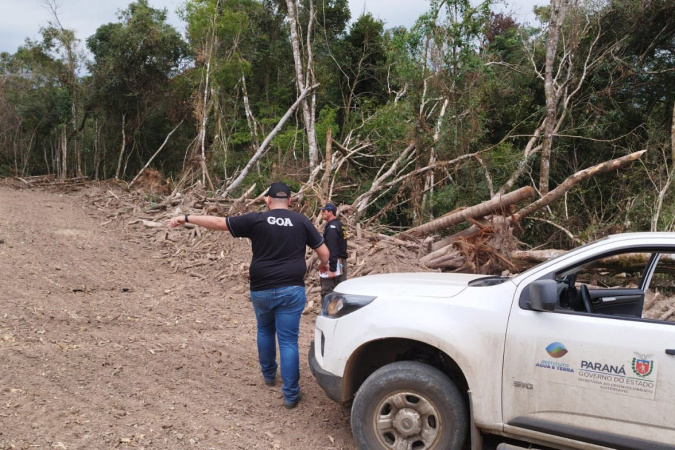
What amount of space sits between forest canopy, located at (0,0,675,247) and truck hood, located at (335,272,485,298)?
726 centimetres

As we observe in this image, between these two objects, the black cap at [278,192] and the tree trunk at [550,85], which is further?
the tree trunk at [550,85]

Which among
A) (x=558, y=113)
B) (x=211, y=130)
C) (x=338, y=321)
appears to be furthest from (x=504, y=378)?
(x=211, y=130)

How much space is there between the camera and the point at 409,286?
3.71 meters

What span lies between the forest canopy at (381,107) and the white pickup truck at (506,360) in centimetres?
768

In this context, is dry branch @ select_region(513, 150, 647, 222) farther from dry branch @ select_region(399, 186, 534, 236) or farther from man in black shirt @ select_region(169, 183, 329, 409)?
man in black shirt @ select_region(169, 183, 329, 409)

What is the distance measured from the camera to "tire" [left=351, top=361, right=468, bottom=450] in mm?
3307

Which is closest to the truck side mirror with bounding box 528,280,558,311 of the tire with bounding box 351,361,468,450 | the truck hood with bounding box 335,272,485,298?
the truck hood with bounding box 335,272,485,298

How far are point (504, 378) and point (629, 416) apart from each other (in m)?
Answer: 0.68

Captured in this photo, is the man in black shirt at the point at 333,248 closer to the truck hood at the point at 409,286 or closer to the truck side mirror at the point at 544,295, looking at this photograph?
the truck hood at the point at 409,286

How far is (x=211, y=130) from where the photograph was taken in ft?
78.1

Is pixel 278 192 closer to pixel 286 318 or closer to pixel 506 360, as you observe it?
pixel 286 318

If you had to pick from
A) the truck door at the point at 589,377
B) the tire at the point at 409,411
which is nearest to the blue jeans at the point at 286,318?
the tire at the point at 409,411

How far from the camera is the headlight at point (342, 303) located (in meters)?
3.75

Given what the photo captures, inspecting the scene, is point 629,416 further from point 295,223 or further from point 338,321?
point 295,223
